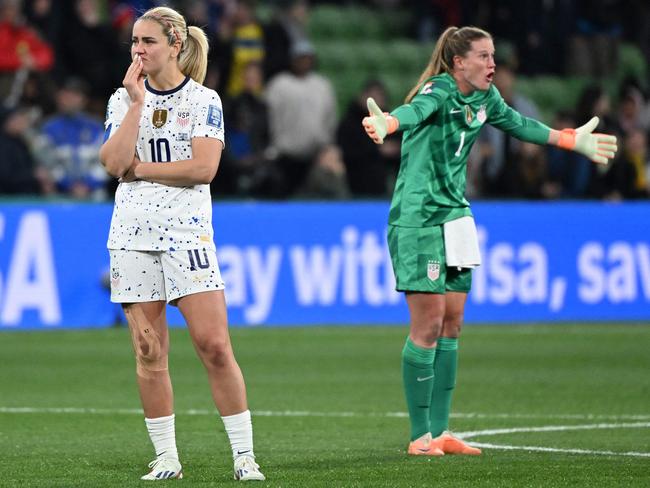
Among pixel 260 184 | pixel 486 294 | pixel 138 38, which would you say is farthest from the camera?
pixel 260 184

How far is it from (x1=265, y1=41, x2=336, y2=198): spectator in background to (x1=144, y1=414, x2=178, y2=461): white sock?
12.3m

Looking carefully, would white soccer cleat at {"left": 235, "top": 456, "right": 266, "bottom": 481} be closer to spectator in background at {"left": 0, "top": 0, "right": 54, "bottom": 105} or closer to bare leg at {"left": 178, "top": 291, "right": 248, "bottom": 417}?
bare leg at {"left": 178, "top": 291, "right": 248, "bottom": 417}

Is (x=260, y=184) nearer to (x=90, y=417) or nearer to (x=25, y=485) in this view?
(x=90, y=417)

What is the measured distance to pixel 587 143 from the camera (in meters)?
8.78

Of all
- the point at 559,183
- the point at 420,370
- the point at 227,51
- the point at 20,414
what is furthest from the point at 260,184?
the point at 420,370

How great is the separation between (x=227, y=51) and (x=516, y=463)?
12.7 metres

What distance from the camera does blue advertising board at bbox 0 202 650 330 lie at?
16.1 meters

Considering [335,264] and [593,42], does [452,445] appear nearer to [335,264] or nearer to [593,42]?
[335,264]

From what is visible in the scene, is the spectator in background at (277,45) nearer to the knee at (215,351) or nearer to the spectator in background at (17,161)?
the spectator in background at (17,161)

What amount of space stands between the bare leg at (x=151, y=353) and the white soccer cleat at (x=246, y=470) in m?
0.46

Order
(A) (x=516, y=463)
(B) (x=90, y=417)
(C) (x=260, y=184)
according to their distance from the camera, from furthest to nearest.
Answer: (C) (x=260, y=184), (B) (x=90, y=417), (A) (x=516, y=463)

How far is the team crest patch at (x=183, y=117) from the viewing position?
284 inches

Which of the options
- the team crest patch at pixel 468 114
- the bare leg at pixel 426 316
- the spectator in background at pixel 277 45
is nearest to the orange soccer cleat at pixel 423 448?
the bare leg at pixel 426 316

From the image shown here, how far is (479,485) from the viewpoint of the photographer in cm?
716
